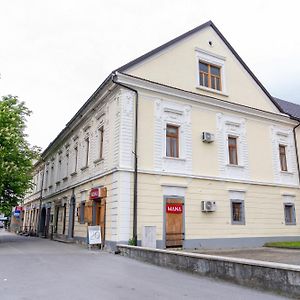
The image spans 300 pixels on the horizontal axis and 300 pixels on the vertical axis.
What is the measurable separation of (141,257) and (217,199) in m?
6.90

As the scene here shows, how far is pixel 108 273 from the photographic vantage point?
9242 millimetres

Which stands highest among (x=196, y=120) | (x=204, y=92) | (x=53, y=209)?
(x=204, y=92)

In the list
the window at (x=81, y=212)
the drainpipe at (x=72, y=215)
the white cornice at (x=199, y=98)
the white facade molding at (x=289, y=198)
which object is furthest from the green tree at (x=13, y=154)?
the white facade molding at (x=289, y=198)

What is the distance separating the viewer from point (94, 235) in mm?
15148

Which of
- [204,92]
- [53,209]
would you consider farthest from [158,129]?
[53,209]

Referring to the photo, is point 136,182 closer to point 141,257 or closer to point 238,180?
point 141,257

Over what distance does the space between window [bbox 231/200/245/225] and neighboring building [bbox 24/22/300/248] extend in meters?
0.06

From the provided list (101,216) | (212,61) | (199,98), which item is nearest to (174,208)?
(101,216)

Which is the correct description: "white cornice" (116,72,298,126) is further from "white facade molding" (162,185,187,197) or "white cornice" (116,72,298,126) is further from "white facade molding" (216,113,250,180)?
"white facade molding" (162,185,187,197)

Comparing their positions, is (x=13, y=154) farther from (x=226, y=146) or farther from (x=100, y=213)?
(x=226, y=146)

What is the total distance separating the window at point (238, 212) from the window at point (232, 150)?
224cm

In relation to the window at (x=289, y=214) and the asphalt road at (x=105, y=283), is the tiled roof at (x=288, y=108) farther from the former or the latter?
the asphalt road at (x=105, y=283)

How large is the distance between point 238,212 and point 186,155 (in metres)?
4.51

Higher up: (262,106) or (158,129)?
(262,106)
